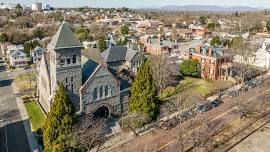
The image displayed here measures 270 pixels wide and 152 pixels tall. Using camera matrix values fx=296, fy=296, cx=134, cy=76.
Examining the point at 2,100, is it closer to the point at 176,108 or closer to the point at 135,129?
the point at 135,129

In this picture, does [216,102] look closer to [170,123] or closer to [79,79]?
[170,123]

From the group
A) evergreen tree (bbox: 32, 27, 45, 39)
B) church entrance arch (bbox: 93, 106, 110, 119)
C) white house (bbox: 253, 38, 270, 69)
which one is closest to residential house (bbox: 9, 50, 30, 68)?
evergreen tree (bbox: 32, 27, 45, 39)

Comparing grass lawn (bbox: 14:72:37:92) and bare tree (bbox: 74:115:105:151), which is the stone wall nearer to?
bare tree (bbox: 74:115:105:151)

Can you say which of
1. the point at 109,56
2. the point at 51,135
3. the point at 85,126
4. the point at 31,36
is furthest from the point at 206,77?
the point at 31,36

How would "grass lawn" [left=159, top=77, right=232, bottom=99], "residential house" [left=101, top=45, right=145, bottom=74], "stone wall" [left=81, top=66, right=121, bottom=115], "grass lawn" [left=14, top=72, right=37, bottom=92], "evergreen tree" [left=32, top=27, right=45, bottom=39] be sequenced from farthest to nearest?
"evergreen tree" [left=32, top=27, right=45, bottom=39] → "residential house" [left=101, top=45, right=145, bottom=74] → "grass lawn" [left=14, top=72, right=37, bottom=92] → "grass lawn" [left=159, top=77, right=232, bottom=99] → "stone wall" [left=81, top=66, right=121, bottom=115]

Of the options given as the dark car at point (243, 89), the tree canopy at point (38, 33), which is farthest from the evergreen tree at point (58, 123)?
the tree canopy at point (38, 33)

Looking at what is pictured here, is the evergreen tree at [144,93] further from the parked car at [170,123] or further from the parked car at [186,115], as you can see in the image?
the parked car at [186,115]
